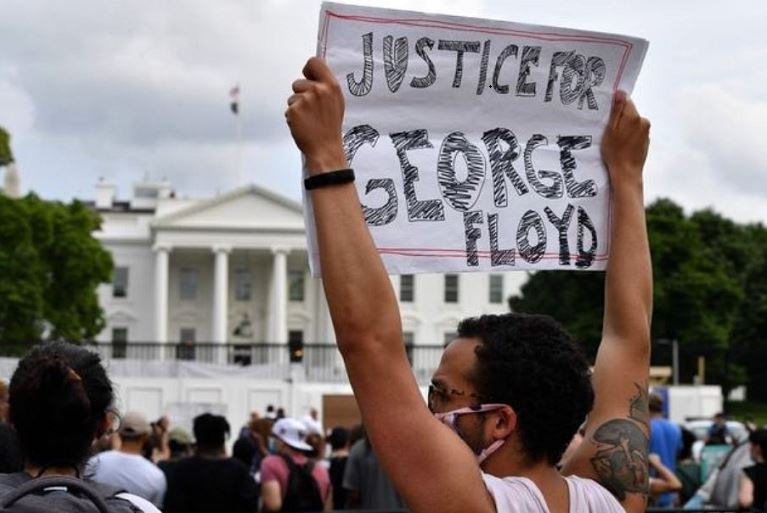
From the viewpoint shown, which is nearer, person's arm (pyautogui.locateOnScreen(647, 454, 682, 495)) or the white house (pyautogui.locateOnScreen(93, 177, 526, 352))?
person's arm (pyautogui.locateOnScreen(647, 454, 682, 495))

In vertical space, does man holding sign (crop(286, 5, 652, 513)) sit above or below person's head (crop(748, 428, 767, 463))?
above

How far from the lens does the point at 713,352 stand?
5734cm

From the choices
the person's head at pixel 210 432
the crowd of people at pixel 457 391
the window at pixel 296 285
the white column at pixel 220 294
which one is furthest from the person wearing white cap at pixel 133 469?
the window at pixel 296 285

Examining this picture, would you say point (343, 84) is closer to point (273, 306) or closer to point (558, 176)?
point (558, 176)

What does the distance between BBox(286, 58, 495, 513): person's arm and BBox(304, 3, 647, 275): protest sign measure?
419 millimetres

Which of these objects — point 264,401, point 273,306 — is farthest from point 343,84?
point 273,306

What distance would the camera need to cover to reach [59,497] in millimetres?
2760

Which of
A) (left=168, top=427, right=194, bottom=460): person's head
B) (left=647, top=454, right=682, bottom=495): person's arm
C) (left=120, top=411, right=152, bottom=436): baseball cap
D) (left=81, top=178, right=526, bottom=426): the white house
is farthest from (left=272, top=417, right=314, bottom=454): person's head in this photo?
(left=81, top=178, right=526, bottom=426): the white house

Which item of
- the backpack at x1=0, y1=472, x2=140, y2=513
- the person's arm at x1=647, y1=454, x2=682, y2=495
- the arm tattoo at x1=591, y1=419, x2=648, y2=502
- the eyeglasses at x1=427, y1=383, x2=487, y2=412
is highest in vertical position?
the eyeglasses at x1=427, y1=383, x2=487, y2=412

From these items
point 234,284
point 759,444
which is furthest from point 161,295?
point 759,444

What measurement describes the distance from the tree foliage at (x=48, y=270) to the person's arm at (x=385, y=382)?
47.1m

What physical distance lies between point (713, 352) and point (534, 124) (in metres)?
55.8

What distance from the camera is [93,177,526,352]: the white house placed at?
293ft

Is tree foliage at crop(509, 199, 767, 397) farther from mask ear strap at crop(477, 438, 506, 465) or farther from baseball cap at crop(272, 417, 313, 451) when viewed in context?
mask ear strap at crop(477, 438, 506, 465)
